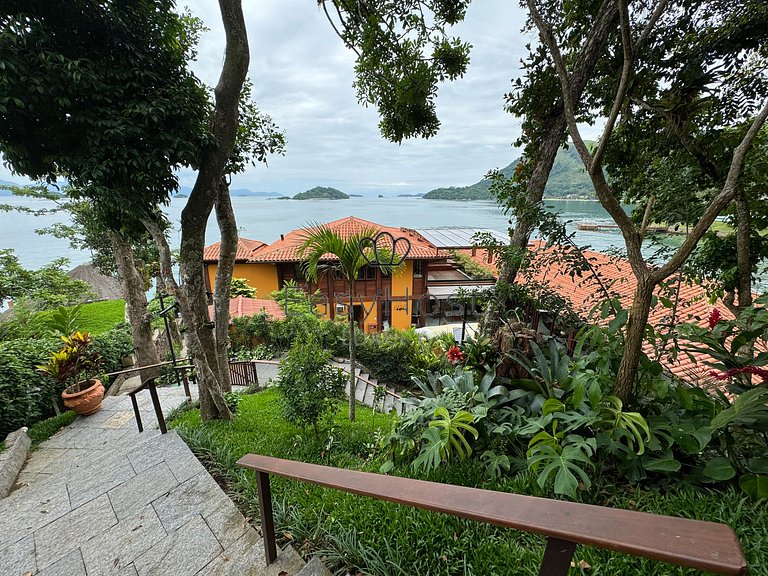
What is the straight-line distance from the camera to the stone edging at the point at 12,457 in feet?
10.00

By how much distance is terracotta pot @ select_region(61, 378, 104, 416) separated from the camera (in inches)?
176

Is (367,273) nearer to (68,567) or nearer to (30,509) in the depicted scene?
(30,509)

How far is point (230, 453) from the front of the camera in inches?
110

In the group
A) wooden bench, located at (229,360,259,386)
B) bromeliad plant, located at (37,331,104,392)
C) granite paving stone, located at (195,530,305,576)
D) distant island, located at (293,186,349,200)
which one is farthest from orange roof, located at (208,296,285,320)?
distant island, located at (293,186,349,200)

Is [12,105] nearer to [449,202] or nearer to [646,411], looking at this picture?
[646,411]

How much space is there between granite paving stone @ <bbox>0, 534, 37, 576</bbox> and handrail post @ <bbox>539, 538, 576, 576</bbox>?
3125 mm

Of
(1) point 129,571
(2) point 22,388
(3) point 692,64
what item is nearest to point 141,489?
(1) point 129,571

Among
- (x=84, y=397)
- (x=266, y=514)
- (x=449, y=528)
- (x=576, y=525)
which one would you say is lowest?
(x=84, y=397)

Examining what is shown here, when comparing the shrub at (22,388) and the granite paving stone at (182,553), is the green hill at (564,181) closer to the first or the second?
the granite paving stone at (182,553)

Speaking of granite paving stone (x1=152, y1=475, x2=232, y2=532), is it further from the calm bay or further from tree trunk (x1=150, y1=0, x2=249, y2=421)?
the calm bay

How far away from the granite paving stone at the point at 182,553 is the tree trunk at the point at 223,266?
2194 mm

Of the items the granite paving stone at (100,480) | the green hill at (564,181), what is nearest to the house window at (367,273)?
the green hill at (564,181)

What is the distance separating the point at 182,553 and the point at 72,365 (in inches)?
171

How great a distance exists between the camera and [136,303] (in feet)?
21.5
